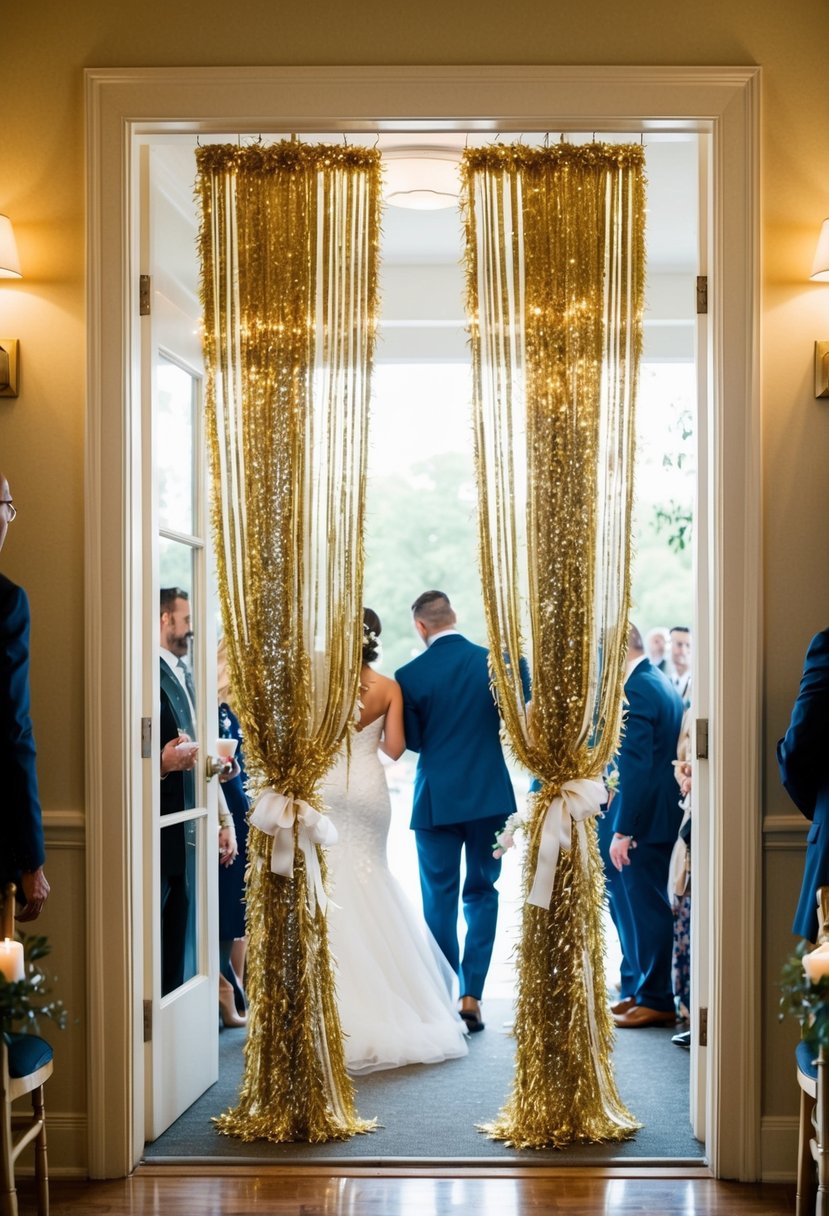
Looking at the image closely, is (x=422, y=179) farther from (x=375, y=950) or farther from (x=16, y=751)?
(x=375, y=950)

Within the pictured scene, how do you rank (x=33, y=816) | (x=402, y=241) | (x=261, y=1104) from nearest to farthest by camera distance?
1. (x=33, y=816)
2. (x=261, y=1104)
3. (x=402, y=241)

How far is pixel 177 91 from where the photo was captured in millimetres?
3262

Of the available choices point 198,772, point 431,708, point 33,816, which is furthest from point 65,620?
point 431,708

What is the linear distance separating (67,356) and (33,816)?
1.22m

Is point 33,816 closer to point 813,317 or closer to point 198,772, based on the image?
point 198,772

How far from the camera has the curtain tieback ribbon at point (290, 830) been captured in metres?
3.52

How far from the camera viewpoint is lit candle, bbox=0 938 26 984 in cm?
241

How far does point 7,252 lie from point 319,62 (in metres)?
0.95

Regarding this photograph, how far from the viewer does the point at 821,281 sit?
10.7 ft

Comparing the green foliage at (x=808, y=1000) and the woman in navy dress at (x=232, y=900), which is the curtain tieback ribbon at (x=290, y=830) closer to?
the woman in navy dress at (x=232, y=900)

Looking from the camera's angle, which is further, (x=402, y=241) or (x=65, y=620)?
(x=402, y=241)

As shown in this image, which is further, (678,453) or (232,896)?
(678,453)

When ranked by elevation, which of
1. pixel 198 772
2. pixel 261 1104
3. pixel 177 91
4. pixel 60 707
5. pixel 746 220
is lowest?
pixel 261 1104

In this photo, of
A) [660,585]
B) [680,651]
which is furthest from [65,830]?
→ [660,585]
